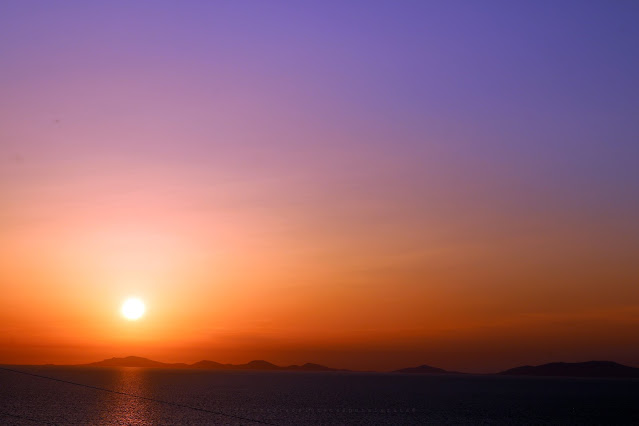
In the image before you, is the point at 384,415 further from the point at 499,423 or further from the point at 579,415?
the point at 579,415

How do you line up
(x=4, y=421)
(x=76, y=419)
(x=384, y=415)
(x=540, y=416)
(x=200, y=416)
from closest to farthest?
(x=4, y=421)
(x=76, y=419)
(x=200, y=416)
(x=384, y=415)
(x=540, y=416)

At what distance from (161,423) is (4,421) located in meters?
27.6

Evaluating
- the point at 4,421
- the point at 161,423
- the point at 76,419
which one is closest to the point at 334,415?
the point at 161,423

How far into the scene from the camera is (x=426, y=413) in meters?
158

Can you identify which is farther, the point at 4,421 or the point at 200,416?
the point at 200,416

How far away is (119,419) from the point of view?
12331cm

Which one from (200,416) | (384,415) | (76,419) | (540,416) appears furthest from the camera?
(540,416)

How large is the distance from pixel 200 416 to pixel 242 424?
725 inches

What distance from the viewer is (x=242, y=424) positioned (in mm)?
117438

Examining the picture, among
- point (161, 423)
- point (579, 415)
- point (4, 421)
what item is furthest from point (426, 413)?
point (4, 421)

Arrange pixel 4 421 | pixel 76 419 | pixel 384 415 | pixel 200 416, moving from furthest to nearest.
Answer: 1. pixel 384 415
2. pixel 200 416
3. pixel 76 419
4. pixel 4 421

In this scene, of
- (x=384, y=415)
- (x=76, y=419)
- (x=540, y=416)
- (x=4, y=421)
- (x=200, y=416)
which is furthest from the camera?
(x=540, y=416)

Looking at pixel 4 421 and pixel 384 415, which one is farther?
pixel 384 415

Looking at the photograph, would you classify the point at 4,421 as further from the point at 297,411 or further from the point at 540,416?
the point at 540,416
